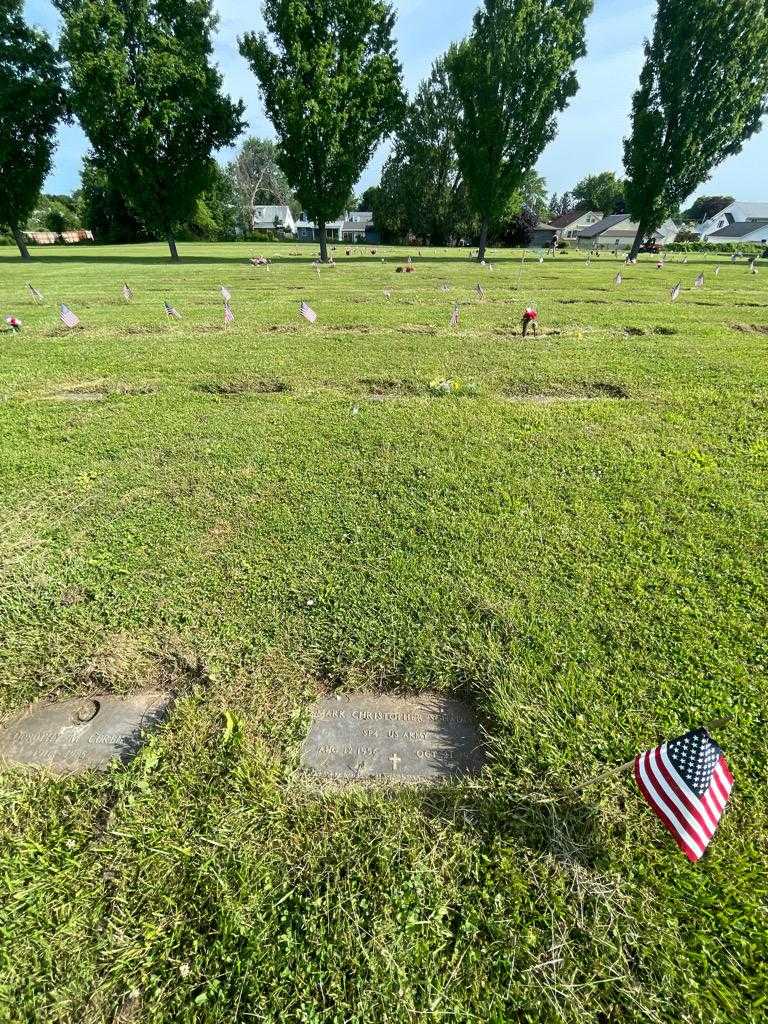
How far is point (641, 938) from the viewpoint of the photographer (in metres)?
1.37

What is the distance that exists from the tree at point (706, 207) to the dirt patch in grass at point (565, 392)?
9951 centimetres

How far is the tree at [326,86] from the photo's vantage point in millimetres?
19797

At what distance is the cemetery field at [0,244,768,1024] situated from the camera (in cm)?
133

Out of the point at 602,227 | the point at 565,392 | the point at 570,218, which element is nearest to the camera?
the point at 565,392

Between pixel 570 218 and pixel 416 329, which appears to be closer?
pixel 416 329

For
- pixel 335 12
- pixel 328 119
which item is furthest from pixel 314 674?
pixel 335 12

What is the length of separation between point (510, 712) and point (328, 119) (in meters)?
26.1

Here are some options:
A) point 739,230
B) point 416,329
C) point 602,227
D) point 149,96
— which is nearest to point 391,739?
point 416,329

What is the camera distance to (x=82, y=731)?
1.95m

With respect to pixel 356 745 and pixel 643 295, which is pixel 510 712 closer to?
pixel 356 745

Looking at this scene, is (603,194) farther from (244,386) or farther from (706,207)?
(244,386)

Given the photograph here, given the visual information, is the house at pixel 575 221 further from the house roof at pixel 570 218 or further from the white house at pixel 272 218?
the white house at pixel 272 218

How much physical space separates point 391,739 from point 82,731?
1272mm

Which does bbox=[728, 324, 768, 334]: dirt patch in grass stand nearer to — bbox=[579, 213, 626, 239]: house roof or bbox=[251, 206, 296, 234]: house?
bbox=[579, 213, 626, 239]: house roof
